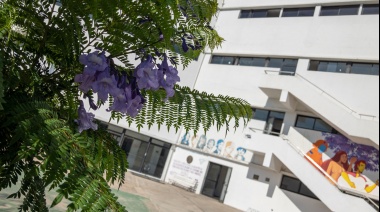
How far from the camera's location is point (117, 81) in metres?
1.07

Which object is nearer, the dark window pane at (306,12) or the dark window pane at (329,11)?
the dark window pane at (329,11)

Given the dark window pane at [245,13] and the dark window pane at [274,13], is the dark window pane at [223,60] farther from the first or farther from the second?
the dark window pane at [274,13]

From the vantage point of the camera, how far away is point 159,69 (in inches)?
47.8

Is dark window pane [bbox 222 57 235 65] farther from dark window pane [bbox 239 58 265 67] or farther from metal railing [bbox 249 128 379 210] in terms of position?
metal railing [bbox 249 128 379 210]

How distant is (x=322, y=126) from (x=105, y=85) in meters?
17.0

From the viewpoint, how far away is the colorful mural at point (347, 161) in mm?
14516

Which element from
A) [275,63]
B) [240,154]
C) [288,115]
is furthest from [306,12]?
[240,154]

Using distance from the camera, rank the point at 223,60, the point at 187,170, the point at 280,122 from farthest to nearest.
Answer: the point at 223,60 < the point at 187,170 < the point at 280,122

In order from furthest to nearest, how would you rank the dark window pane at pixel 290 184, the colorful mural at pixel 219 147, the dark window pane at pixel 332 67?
the colorful mural at pixel 219 147
the dark window pane at pixel 332 67
the dark window pane at pixel 290 184

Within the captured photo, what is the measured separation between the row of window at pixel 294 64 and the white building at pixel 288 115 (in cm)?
6

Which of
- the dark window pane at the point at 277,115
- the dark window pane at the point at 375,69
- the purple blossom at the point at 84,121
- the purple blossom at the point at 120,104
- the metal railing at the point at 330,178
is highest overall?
the dark window pane at the point at 375,69

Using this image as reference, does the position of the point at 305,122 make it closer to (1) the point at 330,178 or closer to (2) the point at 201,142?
(1) the point at 330,178

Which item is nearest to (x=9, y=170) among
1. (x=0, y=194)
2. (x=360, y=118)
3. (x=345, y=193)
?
(x=0, y=194)

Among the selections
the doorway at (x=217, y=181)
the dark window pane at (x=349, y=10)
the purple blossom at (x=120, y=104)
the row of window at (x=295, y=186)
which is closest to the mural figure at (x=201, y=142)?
the doorway at (x=217, y=181)
